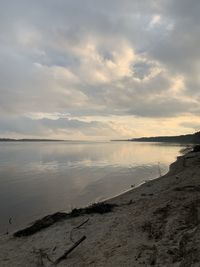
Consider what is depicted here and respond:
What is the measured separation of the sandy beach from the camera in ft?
30.9

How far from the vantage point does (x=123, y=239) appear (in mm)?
11492

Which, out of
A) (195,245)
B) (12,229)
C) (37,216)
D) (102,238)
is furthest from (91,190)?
(195,245)

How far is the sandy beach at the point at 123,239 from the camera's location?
9406mm

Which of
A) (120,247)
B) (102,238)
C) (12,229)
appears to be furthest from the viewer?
(12,229)

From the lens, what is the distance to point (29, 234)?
14.5 metres

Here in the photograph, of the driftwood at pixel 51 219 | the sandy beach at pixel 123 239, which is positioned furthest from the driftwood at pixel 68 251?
the driftwood at pixel 51 219

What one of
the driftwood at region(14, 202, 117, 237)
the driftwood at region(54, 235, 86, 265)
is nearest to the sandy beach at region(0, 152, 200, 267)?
the driftwood at region(54, 235, 86, 265)

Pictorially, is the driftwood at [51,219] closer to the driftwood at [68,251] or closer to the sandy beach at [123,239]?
the sandy beach at [123,239]

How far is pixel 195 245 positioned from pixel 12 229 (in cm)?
1123

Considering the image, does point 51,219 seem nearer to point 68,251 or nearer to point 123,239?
point 68,251

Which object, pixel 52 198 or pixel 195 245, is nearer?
pixel 195 245

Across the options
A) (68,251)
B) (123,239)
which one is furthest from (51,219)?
(123,239)

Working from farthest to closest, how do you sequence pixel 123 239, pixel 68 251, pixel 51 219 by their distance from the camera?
pixel 51 219, pixel 123 239, pixel 68 251

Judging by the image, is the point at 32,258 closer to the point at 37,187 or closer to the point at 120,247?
the point at 120,247
